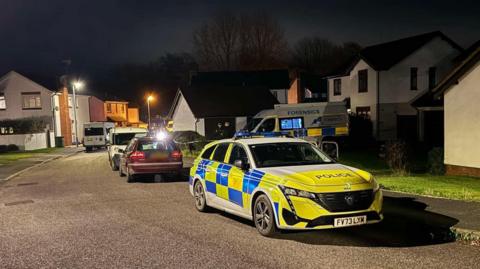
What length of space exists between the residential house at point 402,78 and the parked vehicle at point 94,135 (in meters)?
22.9

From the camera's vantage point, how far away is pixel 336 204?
7.41m

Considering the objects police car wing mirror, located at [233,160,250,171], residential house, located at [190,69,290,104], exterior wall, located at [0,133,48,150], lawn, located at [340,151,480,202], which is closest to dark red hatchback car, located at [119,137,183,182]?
lawn, located at [340,151,480,202]

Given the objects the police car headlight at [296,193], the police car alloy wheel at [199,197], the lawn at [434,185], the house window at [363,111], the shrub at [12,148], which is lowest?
the shrub at [12,148]

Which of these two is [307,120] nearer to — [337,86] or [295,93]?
[337,86]

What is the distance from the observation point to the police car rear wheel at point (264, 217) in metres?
7.81

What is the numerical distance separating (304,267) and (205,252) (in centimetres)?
157

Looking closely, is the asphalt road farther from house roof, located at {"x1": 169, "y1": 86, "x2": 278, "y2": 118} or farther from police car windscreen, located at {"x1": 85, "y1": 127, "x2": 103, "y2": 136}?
police car windscreen, located at {"x1": 85, "y1": 127, "x2": 103, "y2": 136}

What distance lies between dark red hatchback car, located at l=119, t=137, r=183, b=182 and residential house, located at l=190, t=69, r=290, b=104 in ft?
151

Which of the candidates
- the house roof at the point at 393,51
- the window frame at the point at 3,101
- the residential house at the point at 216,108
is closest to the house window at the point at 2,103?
the window frame at the point at 3,101

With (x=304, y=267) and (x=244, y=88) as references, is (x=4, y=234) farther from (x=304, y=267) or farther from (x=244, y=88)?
(x=244, y=88)

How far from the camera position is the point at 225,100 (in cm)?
4497

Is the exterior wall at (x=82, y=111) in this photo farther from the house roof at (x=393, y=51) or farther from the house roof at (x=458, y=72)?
the house roof at (x=458, y=72)

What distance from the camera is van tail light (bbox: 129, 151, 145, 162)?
16.0m

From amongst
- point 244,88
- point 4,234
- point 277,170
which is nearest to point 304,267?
point 277,170
